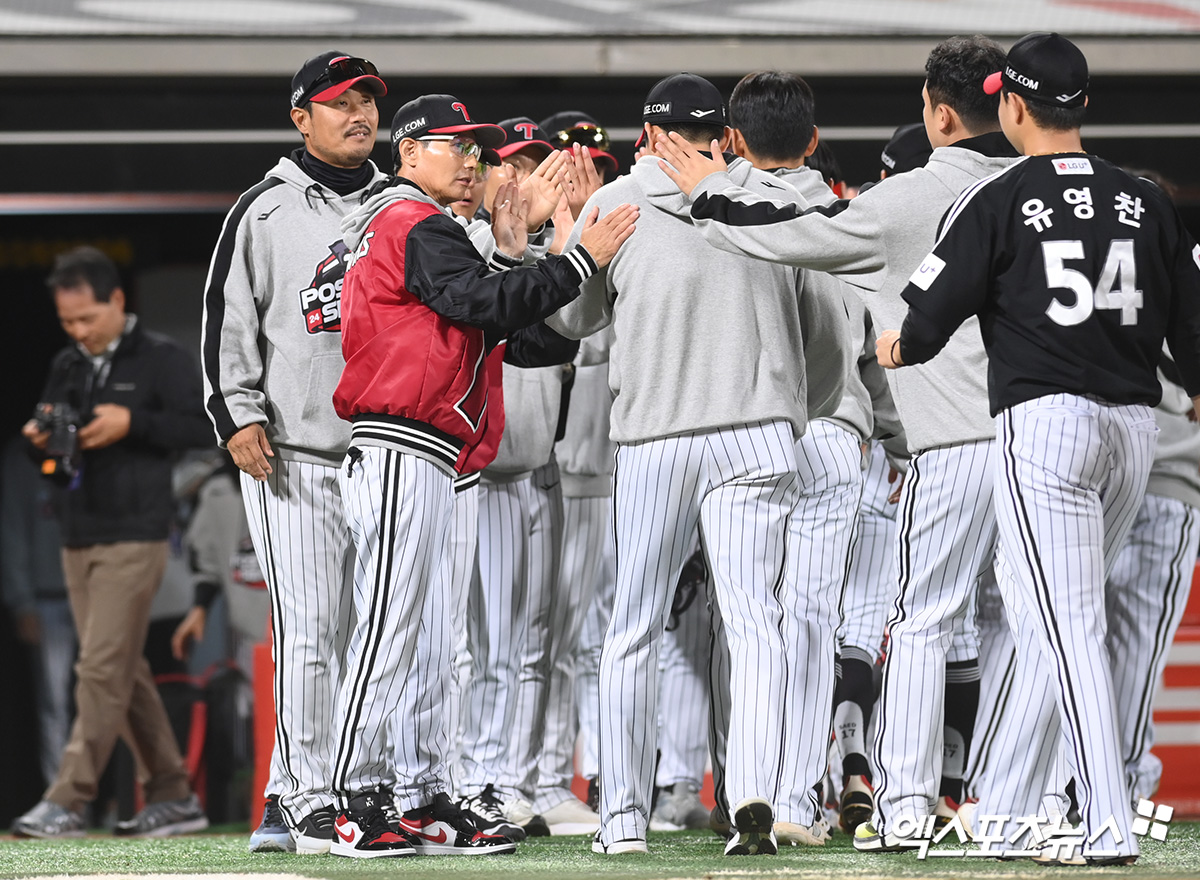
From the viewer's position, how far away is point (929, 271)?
328 cm

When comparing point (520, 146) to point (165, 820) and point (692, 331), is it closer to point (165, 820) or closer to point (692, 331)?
point (692, 331)

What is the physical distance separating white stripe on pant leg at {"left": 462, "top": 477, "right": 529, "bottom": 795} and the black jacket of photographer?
168cm

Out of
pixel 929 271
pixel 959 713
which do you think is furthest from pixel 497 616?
pixel 929 271

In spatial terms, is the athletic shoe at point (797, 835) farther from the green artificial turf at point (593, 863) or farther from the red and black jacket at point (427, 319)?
the red and black jacket at point (427, 319)

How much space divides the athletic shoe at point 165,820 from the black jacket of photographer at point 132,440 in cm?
103

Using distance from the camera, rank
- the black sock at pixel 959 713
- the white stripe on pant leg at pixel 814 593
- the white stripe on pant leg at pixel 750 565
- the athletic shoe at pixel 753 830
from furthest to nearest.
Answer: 1. the black sock at pixel 959 713
2. the white stripe on pant leg at pixel 814 593
3. the white stripe on pant leg at pixel 750 565
4. the athletic shoe at pixel 753 830

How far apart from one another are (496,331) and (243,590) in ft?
12.9

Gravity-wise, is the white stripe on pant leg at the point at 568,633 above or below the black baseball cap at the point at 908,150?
below

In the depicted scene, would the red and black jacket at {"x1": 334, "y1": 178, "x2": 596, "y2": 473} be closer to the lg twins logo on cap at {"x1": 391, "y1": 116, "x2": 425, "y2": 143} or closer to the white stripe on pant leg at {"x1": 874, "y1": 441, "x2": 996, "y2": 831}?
the lg twins logo on cap at {"x1": 391, "y1": 116, "x2": 425, "y2": 143}

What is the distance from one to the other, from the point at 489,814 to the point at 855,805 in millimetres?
1068

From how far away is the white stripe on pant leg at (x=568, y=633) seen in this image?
486 centimetres

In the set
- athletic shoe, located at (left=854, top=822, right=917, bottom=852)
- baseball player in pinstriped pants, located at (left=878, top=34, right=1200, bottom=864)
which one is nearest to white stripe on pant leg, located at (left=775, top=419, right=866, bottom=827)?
athletic shoe, located at (left=854, top=822, right=917, bottom=852)

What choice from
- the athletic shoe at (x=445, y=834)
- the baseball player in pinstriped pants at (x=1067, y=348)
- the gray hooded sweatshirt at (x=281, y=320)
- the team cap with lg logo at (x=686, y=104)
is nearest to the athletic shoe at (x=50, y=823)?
the gray hooded sweatshirt at (x=281, y=320)

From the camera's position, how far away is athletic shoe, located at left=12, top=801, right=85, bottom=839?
5.43m
